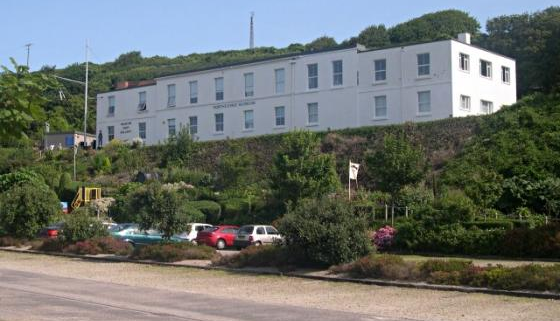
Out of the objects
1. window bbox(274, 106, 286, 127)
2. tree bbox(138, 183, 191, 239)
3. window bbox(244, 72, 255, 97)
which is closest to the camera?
tree bbox(138, 183, 191, 239)

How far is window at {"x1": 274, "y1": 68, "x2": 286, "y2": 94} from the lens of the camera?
56.7m

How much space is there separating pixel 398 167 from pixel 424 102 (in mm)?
14756

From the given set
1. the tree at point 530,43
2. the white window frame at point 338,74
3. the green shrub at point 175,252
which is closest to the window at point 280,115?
the white window frame at point 338,74

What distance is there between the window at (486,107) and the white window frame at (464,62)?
3.00 m

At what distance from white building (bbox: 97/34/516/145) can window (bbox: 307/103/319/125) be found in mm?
76

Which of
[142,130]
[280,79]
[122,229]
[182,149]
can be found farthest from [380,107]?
[142,130]

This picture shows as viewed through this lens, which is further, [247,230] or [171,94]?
[171,94]

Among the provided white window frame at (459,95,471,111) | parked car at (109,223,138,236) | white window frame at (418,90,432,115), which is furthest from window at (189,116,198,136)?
parked car at (109,223,138,236)

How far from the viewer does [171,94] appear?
6481 centimetres

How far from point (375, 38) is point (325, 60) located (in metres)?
55.3

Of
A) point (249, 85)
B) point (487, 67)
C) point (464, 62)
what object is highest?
point (487, 67)

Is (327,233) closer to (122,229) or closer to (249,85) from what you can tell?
(122,229)

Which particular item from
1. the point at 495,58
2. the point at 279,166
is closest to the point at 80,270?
the point at 279,166

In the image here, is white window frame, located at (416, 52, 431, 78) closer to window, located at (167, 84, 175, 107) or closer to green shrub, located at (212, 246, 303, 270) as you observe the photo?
window, located at (167, 84, 175, 107)
